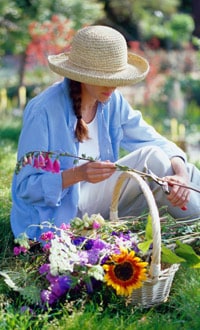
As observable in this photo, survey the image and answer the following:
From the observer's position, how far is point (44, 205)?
363cm

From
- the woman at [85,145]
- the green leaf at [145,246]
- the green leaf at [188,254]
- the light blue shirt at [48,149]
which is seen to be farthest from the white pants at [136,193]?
the green leaf at [145,246]

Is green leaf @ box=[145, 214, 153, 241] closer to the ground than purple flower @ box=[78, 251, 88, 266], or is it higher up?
higher up

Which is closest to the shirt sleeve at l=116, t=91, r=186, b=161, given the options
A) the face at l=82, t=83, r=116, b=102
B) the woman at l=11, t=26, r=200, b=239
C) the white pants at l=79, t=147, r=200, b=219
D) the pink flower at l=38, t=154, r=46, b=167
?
the woman at l=11, t=26, r=200, b=239

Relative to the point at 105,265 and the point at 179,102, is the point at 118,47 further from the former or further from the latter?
the point at 179,102

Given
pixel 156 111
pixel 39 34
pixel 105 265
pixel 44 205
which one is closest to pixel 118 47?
pixel 44 205

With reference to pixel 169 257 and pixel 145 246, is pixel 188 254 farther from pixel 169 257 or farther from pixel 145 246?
pixel 145 246

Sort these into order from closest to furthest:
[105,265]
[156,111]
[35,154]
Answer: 1. [105,265]
2. [35,154]
3. [156,111]

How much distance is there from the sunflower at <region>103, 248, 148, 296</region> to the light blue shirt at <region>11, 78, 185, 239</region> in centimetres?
63

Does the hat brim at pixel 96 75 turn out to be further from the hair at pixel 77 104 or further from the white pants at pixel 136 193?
the white pants at pixel 136 193

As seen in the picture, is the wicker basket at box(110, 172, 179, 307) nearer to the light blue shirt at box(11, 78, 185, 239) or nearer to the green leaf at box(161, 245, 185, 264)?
the green leaf at box(161, 245, 185, 264)

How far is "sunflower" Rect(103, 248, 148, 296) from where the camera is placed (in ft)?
9.61

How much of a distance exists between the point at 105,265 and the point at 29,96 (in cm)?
800

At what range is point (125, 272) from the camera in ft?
→ 9.72

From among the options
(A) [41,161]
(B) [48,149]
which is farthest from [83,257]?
(B) [48,149]
